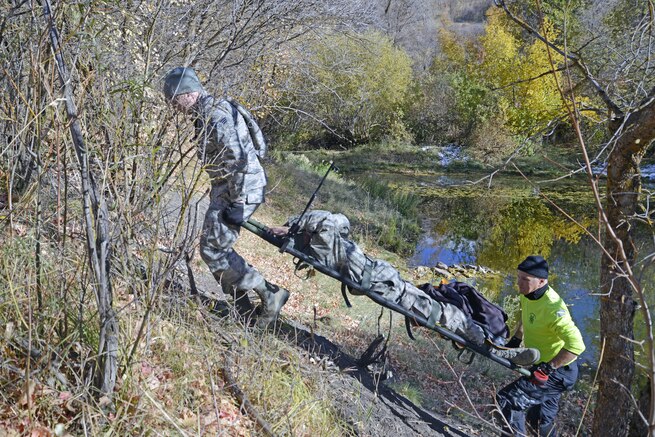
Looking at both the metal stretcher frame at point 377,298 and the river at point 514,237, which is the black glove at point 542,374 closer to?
the metal stretcher frame at point 377,298

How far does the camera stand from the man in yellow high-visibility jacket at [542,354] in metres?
4.43

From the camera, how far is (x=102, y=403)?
2.51 metres

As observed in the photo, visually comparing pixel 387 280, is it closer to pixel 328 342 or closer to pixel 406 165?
pixel 328 342

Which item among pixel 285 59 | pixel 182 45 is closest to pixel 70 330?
pixel 182 45

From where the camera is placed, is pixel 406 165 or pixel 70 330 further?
pixel 406 165

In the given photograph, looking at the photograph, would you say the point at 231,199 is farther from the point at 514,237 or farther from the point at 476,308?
the point at 514,237

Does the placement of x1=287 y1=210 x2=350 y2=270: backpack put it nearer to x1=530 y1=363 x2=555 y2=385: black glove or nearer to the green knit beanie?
the green knit beanie

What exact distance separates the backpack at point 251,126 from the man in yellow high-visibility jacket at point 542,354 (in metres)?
2.40

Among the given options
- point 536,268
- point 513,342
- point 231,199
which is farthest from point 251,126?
point 513,342

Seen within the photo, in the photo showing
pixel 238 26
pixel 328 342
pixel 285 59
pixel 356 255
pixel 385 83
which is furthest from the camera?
pixel 385 83

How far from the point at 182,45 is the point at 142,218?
18.2 ft

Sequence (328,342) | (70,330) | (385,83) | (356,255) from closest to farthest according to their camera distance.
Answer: (70,330) → (356,255) → (328,342) → (385,83)

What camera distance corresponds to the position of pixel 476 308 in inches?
204

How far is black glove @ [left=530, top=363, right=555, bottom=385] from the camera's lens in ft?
14.6
